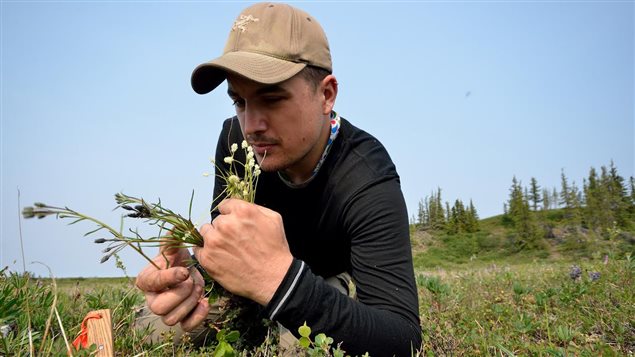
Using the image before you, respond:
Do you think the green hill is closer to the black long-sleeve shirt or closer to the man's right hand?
the black long-sleeve shirt

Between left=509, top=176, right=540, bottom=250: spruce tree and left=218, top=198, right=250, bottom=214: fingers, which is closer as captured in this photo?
→ left=218, top=198, right=250, bottom=214: fingers

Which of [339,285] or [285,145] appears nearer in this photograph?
[285,145]

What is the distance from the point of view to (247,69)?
278cm

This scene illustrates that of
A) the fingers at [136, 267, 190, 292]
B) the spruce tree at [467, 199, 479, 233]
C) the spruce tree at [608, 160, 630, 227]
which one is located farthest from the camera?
the spruce tree at [467, 199, 479, 233]

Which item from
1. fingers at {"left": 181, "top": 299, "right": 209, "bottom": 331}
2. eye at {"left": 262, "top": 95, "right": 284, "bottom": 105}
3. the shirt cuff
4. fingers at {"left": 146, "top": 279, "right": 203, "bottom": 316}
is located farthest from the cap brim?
fingers at {"left": 181, "top": 299, "right": 209, "bottom": 331}

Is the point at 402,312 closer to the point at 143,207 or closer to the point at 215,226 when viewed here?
the point at 215,226

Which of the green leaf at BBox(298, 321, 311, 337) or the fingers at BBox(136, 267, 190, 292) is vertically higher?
the fingers at BBox(136, 267, 190, 292)

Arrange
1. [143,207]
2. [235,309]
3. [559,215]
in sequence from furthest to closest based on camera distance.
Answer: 1. [559,215]
2. [235,309]
3. [143,207]

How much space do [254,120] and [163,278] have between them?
1033 mm

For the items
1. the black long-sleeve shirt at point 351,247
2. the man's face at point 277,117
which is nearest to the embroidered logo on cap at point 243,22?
the man's face at point 277,117

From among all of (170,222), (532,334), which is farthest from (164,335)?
(532,334)

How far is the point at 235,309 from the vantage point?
3004 millimetres

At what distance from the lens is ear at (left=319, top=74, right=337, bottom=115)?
3344 millimetres

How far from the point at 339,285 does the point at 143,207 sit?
196cm
